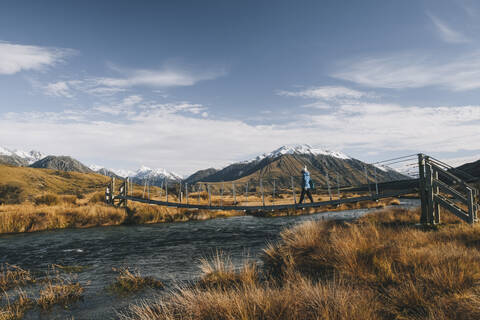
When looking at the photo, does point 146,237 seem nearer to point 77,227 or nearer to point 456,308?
point 77,227

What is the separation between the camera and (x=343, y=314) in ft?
9.07

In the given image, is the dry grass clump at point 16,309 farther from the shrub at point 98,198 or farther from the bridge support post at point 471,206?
the shrub at point 98,198

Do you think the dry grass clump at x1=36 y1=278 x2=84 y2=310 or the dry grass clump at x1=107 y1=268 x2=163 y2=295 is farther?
the dry grass clump at x1=107 y1=268 x2=163 y2=295

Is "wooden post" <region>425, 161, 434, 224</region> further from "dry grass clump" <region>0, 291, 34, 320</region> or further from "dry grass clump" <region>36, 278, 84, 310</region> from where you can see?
"dry grass clump" <region>0, 291, 34, 320</region>

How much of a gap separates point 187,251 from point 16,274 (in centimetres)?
477

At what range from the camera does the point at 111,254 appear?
9375 millimetres

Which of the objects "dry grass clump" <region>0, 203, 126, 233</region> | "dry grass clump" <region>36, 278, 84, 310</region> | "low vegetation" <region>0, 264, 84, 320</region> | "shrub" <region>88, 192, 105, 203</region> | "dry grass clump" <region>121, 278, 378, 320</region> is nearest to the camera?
"dry grass clump" <region>121, 278, 378, 320</region>

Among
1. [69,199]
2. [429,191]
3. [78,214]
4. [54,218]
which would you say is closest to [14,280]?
[54,218]

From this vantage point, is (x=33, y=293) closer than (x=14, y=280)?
Yes

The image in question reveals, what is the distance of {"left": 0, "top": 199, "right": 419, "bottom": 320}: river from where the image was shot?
200 inches

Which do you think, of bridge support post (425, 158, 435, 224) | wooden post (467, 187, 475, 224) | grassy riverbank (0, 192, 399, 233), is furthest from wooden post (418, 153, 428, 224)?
grassy riverbank (0, 192, 399, 233)

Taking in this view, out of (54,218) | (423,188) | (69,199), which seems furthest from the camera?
(69,199)

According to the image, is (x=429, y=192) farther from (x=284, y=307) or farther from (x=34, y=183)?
(x=34, y=183)

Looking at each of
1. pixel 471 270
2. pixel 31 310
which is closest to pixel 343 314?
pixel 471 270
